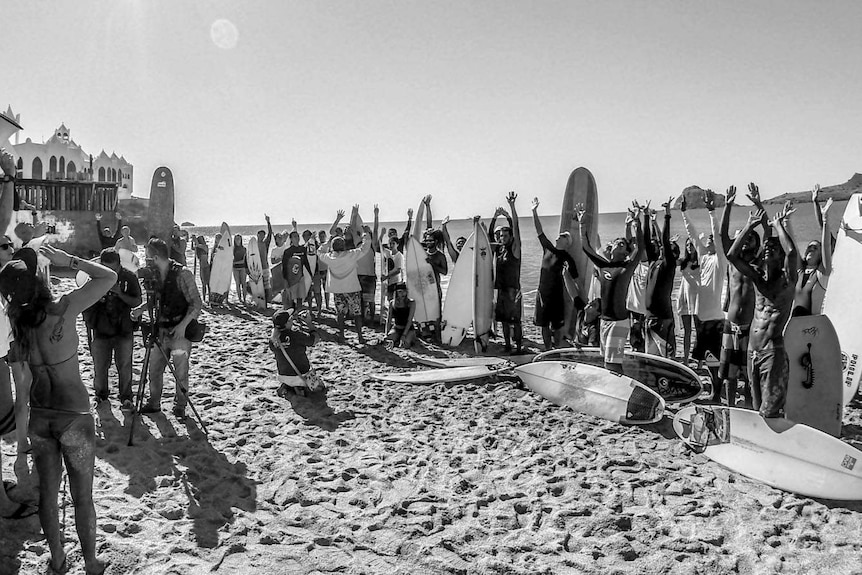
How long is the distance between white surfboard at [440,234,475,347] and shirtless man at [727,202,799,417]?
13.9 ft

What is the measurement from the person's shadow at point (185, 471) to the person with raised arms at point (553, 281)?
4418 millimetres

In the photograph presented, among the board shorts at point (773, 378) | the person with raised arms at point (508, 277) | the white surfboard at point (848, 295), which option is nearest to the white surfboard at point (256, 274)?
the person with raised arms at point (508, 277)

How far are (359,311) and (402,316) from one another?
795 mm

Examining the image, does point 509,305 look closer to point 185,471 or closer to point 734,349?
point 734,349

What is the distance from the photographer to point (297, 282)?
387 inches

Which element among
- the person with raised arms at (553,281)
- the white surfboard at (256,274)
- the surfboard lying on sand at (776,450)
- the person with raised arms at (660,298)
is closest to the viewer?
the surfboard lying on sand at (776,450)

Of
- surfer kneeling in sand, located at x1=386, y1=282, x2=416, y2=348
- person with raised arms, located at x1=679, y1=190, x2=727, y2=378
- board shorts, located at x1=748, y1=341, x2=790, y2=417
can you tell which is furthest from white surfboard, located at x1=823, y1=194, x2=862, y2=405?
surfer kneeling in sand, located at x1=386, y1=282, x2=416, y2=348

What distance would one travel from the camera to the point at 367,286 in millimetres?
9336

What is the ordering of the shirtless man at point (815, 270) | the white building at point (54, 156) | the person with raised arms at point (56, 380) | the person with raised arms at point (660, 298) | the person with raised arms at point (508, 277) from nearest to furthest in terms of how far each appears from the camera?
the person with raised arms at point (56, 380) < the shirtless man at point (815, 270) < the person with raised arms at point (660, 298) < the person with raised arms at point (508, 277) < the white building at point (54, 156)

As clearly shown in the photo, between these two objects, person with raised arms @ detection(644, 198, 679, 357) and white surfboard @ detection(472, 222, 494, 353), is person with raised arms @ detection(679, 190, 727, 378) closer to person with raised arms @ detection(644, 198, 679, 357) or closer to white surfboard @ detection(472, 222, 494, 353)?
person with raised arms @ detection(644, 198, 679, 357)

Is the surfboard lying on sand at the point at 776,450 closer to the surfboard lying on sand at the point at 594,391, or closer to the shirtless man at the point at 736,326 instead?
the surfboard lying on sand at the point at 594,391

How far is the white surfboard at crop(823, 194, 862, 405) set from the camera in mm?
5035

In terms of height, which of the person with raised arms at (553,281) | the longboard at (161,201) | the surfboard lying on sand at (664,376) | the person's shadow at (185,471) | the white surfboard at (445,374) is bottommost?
the person's shadow at (185,471)

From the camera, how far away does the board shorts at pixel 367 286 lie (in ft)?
30.0
